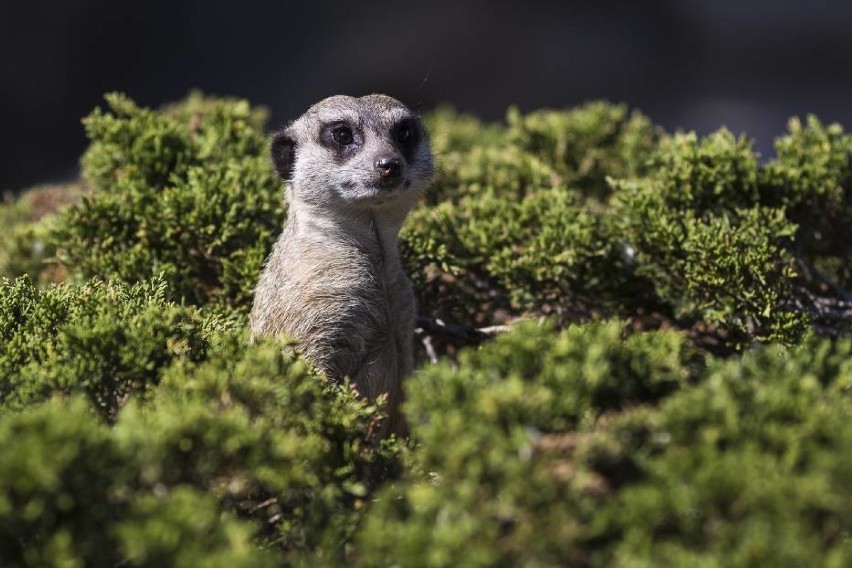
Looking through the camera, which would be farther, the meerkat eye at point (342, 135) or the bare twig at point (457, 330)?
the bare twig at point (457, 330)

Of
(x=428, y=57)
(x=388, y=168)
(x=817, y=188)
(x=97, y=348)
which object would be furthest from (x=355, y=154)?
(x=428, y=57)

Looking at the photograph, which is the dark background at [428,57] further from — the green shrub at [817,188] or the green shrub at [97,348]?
the green shrub at [97,348]

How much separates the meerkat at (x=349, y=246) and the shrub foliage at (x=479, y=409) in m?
0.44

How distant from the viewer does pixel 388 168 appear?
189 inches

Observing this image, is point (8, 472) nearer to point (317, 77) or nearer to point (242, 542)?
point (242, 542)

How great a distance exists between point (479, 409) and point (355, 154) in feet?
8.57

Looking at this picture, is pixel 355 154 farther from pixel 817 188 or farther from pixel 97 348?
pixel 817 188

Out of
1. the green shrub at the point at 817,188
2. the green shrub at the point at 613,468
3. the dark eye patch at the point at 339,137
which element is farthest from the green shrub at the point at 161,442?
the green shrub at the point at 817,188

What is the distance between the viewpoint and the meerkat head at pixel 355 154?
4.89 m

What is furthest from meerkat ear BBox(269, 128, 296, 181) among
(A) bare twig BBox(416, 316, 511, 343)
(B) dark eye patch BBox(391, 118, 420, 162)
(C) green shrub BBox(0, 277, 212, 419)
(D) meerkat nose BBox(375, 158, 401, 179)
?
(C) green shrub BBox(0, 277, 212, 419)

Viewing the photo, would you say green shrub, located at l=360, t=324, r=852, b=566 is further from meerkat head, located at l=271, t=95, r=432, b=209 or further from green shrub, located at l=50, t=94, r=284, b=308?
green shrub, located at l=50, t=94, r=284, b=308

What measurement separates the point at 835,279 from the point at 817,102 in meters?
6.64

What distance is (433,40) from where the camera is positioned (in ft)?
41.2

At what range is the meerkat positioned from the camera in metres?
4.82
